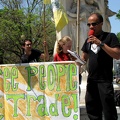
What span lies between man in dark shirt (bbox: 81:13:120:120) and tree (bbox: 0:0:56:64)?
2384 cm

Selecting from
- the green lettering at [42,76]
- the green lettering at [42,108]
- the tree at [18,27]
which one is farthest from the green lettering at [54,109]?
the tree at [18,27]

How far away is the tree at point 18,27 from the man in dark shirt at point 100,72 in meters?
23.8

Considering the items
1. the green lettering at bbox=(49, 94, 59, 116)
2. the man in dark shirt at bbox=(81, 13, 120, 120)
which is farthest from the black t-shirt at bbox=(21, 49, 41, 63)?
the man in dark shirt at bbox=(81, 13, 120, 120)

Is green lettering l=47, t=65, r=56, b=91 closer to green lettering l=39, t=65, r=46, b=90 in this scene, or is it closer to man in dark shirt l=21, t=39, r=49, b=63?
green lettering l=39, t=65, r=46, b=90

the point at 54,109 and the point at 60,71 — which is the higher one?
the point at 60,71

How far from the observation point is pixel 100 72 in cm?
417

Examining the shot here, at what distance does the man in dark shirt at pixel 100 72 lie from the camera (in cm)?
409

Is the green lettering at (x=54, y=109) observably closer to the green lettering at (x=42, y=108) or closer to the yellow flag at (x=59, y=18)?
the green lettering at (x=42, y=108)

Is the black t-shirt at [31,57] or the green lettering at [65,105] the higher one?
the black t-shirt at [31,57]

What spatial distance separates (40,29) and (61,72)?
81.0 ft

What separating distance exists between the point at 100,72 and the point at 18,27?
988 inches

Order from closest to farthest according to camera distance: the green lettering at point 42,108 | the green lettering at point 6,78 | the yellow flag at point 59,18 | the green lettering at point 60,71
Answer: the green lettering at point 60,71, the green lettering at point 42,108, the green lettering at point 6,78, the yellow flag at point 59,18

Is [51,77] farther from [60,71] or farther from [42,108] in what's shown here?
[42,108]

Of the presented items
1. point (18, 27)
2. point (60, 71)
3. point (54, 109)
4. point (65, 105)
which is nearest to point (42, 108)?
point (54, 109)
